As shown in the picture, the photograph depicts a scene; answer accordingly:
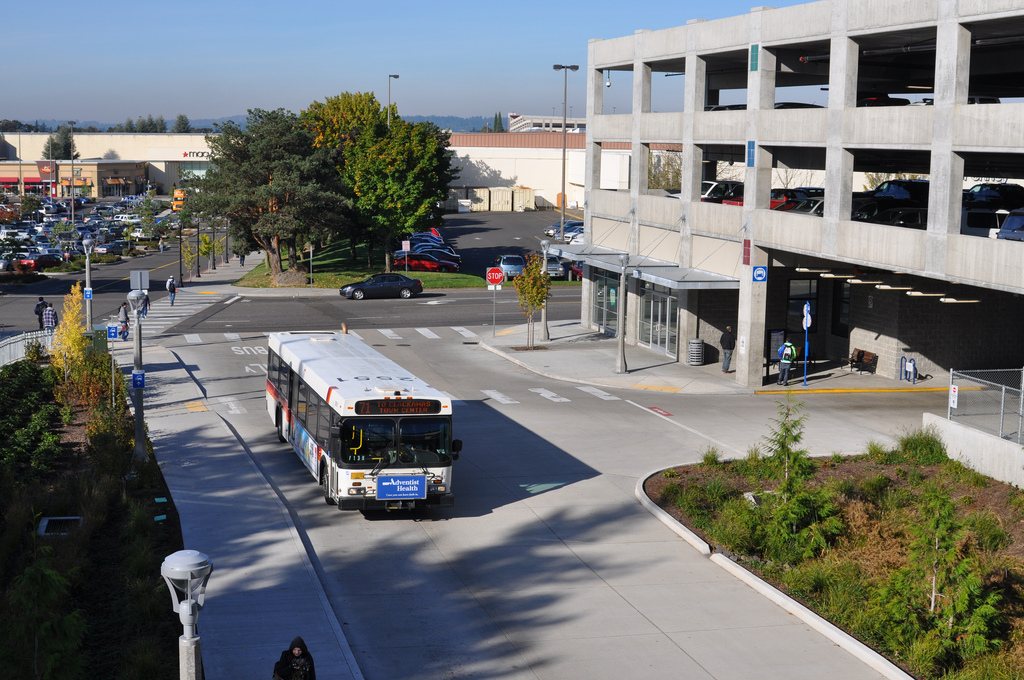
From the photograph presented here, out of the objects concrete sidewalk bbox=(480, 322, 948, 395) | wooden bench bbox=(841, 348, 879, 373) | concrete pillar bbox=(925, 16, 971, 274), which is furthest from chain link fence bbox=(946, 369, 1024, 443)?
wooden bench bbox=(841, 348, 879, 373)

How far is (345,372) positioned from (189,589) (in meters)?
10.1

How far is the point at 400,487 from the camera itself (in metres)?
17.7

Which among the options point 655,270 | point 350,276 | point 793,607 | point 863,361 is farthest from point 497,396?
point 350,276

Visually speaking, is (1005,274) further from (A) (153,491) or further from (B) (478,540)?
(A) (153,491)

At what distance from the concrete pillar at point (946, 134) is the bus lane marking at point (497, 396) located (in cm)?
1251

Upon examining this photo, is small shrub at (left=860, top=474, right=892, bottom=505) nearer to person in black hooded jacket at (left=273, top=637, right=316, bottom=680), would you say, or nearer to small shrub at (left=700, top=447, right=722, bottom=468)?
small shrub at (left=700, top=447, right=722, bottom=468)

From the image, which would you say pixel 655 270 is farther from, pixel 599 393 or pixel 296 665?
pixel 296 665

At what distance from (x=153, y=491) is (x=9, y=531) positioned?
3750mm

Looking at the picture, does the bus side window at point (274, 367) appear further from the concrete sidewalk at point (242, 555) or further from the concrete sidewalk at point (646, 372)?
the concrete sidewalk at point (646, 372)

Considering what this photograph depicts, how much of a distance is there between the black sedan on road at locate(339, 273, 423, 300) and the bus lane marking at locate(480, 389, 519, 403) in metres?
25.7

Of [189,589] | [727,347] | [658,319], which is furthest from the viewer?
[658,319]

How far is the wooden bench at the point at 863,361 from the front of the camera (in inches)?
1369

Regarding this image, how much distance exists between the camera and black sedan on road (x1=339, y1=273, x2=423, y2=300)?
5622 centimetres

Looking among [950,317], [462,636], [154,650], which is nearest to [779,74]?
[950,317]
